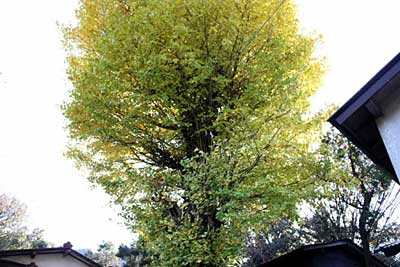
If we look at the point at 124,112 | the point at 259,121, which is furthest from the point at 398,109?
the point at 124,112

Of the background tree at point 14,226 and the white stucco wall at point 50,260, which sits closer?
the white stucco wall at point 50,260

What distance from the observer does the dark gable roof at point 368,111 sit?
348 centimetres

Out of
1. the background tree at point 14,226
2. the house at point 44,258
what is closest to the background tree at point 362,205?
the house at point 44,258

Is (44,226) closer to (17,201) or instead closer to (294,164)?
(17,201)

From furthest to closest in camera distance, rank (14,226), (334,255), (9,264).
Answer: (14,226)
(9,264)
(334,255)

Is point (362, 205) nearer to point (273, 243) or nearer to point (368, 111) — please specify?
point (273, 243)

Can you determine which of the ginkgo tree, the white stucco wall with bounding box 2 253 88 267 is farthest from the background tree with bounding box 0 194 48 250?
the ginkgo tree

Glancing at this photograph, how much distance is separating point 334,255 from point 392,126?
262 inches

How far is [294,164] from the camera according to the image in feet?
19.6

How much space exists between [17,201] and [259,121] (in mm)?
24676

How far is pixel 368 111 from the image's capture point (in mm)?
3746

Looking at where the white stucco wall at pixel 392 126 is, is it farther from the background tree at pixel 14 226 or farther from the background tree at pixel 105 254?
the background tree at pixel 105 254

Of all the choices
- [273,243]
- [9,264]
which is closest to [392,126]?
[9,264]

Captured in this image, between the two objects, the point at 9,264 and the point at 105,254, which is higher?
the point at 105,254
